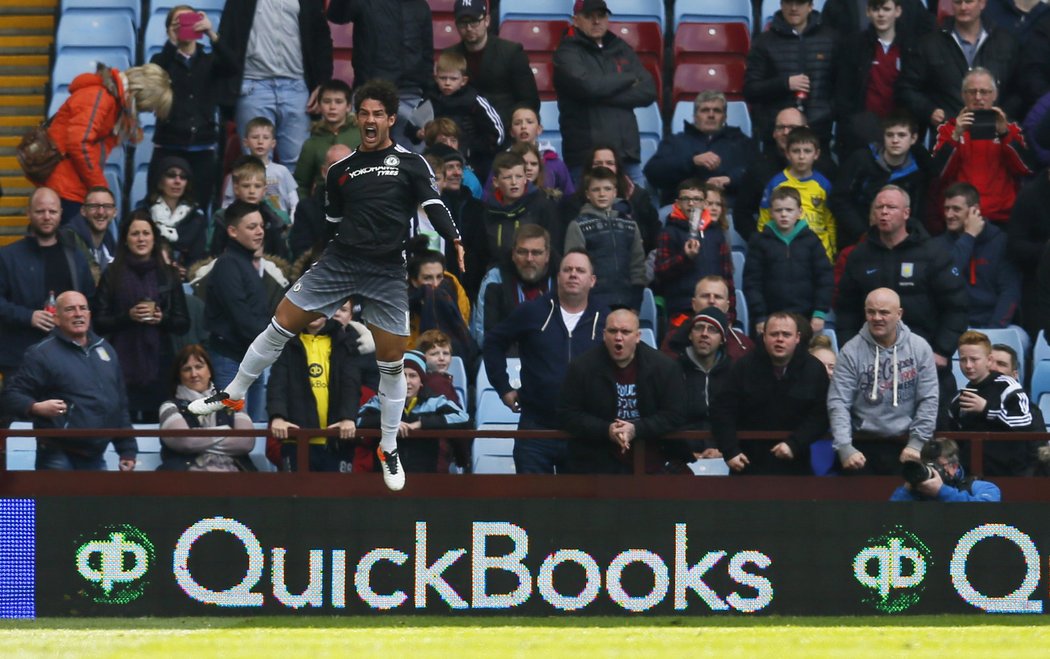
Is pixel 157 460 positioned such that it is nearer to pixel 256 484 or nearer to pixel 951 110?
pixel 256 484

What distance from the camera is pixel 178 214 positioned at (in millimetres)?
14555

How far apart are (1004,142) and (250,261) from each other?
219 inches

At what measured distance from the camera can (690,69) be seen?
17.1m

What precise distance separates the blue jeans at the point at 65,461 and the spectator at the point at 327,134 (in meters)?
3.25

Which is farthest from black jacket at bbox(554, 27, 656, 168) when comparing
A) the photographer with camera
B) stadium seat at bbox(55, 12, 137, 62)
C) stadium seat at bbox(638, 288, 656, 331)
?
the photographer with camera

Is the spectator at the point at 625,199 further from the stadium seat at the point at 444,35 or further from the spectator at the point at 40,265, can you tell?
the spectator at the point at 40,265

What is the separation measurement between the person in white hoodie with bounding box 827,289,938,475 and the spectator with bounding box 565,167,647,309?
215 cm

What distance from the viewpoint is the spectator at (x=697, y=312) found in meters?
12.9

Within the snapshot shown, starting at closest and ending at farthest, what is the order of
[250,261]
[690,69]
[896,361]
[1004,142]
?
[896,361], [250,261], [1004,142], [690,69]

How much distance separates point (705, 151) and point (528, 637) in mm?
4963

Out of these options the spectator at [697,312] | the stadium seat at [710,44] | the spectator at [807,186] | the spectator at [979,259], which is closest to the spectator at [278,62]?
the stadium seat at [710,44]

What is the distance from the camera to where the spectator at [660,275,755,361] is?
42.4ft

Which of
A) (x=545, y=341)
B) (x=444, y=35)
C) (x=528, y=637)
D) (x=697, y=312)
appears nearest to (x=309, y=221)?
(x=545, y=341)

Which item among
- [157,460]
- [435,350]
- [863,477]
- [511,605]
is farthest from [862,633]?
[157,460]
